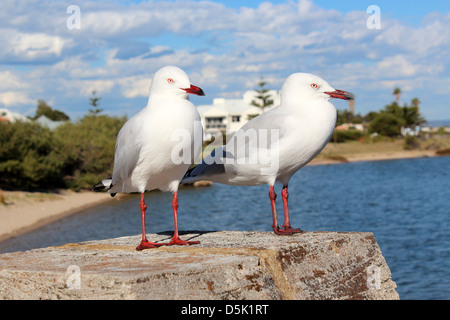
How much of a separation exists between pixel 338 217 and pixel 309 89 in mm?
26376

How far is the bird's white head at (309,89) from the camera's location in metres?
5.98

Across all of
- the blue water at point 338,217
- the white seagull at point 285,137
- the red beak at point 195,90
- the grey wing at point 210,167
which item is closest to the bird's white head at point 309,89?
the white seagull at point 285,137

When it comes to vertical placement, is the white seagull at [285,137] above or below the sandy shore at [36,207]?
above

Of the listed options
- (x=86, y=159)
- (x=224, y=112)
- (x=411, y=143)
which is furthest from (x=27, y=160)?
(x=411, y=143)

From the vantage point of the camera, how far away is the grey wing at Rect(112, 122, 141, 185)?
5.60 m

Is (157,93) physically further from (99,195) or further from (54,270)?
(99,195)

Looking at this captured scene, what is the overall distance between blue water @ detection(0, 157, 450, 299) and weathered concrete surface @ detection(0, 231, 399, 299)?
1268 cm

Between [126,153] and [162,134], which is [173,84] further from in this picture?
[126,153]

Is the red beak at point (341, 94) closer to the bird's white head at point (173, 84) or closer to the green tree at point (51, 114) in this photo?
the bird's white head at point (173, 84)

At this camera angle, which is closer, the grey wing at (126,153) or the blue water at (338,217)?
the grey wing at (126,153)

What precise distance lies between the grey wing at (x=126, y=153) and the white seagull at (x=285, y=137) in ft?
3.42

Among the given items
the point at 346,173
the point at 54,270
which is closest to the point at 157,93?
the point at 54,270
